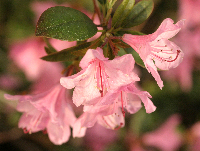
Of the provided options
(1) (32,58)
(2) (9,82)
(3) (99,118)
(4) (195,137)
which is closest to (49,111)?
(3) (99,118)

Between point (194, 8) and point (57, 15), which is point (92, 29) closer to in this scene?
point (57, 15)

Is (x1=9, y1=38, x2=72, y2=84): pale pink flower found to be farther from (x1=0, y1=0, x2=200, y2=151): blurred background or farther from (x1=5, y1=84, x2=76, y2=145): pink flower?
(x1=5, y1=84, x2=76, y2=145): pink flower

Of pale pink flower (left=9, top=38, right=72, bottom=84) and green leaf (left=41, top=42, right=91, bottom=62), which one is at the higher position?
green leaf (left=41, top=42, right=91, bottom=62)

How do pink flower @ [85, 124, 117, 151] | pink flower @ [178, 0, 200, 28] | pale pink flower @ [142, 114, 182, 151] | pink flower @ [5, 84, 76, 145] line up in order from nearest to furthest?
1. pink flower @ [5, 84, 76, 145]
2. pink flower @ [178, 0, 200, 28]
3. pale pink flower @ [142, 114, 182, 151]
4. pink flower @ [85, 124, 117, 151]

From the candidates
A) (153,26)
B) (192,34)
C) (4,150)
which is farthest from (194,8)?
(4,150)

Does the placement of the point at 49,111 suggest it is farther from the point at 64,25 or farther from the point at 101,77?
the point at 64,25

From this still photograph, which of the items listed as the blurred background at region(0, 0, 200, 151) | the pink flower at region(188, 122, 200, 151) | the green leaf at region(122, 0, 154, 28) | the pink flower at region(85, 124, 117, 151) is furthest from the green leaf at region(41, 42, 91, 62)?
the pink flower at region(188, 122, 200, 151)
